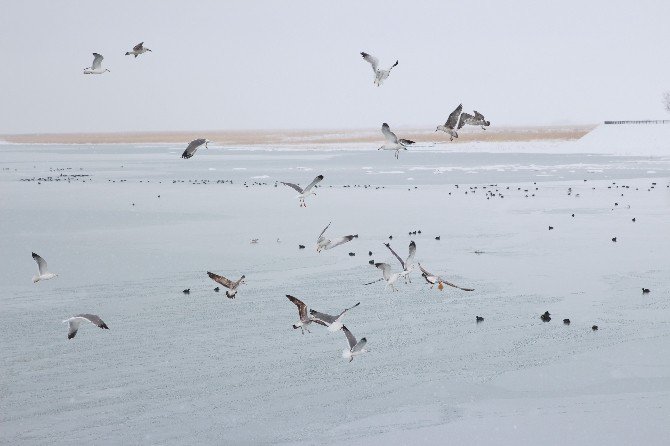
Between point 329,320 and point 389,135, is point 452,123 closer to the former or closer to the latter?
point 389,135

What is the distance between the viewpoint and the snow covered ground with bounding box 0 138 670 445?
9375mm

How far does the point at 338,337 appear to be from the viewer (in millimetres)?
13086

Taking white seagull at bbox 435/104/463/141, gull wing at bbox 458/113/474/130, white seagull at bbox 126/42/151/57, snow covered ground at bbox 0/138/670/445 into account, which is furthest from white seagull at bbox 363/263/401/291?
white seagull at bbox 126/42/151/57

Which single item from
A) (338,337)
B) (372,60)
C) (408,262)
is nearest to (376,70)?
(372,60)

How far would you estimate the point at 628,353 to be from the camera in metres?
11.7

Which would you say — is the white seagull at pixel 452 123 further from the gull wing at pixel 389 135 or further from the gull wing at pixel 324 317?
the gull wing at pixel 324 317

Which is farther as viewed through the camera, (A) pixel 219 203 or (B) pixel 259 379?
(A) pixel 219 203

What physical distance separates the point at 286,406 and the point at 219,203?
26.5 meters

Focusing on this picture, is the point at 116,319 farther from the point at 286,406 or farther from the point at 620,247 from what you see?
the point at 620,247

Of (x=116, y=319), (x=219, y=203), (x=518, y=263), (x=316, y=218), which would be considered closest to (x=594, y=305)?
(x=518, y=263)

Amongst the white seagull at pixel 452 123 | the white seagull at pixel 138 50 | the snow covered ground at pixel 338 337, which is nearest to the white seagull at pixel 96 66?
the white seagull at pixel 138 50

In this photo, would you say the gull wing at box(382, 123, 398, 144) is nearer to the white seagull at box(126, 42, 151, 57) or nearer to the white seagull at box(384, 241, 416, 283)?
the white seagull at box(384, 241, 416, 283)

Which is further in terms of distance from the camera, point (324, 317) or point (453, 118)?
point (453, 118)

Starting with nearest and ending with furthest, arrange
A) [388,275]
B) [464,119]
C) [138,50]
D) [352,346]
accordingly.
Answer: [352,346] < [464,119] < [388,275] < [138,50]
